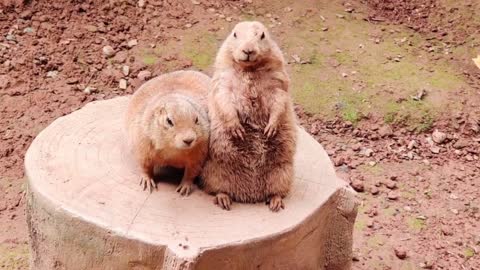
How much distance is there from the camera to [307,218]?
309cm

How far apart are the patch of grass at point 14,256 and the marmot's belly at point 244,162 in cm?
190

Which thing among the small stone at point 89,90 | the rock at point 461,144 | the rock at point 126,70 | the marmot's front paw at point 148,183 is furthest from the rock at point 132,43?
the marmot's front paw at point 148,183

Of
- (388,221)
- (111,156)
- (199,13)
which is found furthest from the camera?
→ (199,13)

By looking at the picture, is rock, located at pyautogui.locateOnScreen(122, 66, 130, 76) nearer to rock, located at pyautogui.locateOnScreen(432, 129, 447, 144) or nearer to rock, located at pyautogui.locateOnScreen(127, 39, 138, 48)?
rock, located at pyautogui.locateOnScreen(127, 39, 138, 48)

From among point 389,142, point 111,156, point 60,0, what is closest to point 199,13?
point 60,0

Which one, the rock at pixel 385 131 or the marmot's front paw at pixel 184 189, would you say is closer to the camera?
the marmot's front paw at pixel 184 189

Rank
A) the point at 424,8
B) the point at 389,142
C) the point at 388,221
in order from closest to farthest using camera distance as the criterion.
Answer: the point at 388,221, the point at 389,142, the point at 424,8

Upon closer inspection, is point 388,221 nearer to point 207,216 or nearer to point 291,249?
point 291,249

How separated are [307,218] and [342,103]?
2.90 meters

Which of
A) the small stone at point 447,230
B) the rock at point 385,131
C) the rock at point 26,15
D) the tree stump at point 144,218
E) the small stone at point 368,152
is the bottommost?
the small stone at point 447,230

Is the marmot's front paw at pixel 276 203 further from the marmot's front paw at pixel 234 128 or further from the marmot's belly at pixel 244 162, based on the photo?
the marmot's front paw at pixel 234 128

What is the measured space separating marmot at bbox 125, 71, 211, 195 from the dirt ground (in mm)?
1797

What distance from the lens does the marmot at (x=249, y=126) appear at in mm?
2986

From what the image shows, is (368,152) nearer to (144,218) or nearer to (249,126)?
(249,126)
